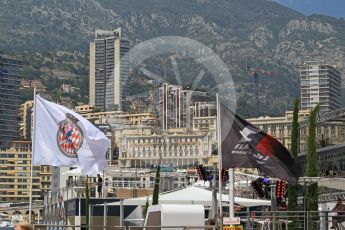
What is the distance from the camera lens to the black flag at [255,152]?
22.7m

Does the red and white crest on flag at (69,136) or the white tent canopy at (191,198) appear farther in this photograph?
the white tent canopy at (191,198)

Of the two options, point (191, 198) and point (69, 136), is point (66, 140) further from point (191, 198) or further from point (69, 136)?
point (191, 198)

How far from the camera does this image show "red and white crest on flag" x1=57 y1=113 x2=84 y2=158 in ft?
87.5

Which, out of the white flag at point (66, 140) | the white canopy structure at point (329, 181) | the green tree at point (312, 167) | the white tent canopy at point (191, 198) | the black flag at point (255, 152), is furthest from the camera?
the white tent canopy at point (191, 198)

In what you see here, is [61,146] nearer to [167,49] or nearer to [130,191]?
[167,49]

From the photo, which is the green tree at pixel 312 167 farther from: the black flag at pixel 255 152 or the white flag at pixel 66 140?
the black flag at pixel 255 152

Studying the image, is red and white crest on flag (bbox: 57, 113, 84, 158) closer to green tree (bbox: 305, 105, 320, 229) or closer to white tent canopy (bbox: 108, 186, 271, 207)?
white tent canopy (bbox: 108, 186, 271, 207)

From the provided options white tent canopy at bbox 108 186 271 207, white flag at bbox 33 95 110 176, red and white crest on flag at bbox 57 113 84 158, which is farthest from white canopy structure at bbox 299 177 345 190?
white tent canopy at bbox 108 186 271 207

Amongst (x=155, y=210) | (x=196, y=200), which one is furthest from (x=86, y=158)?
(x=196, y=200)

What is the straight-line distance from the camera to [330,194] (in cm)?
5153

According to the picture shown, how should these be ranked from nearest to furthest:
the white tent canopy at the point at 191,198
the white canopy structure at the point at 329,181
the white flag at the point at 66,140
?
the white flag at the point at 66,140 < the white canopy structure at the point at 329,181 < the white tent canopy at the point at 191,198

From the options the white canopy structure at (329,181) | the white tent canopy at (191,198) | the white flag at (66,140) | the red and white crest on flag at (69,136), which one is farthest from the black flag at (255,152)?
the white tent canopy at (191,198)

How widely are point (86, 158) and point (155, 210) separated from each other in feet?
9.33

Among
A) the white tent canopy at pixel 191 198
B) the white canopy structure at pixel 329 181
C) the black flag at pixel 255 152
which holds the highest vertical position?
the black flag at pixel 255 152
